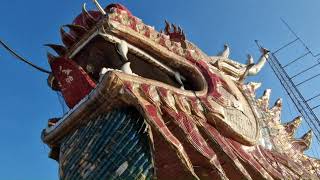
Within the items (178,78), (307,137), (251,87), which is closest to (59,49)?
(178,78)

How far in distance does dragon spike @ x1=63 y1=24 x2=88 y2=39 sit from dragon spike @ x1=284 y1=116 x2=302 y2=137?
5.67 m

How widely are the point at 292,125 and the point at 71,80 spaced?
20.1 ft

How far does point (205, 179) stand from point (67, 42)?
307cm

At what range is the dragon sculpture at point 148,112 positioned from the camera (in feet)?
23.0

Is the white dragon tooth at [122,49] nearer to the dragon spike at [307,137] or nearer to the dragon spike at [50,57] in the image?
the dragon spike at [50,57]

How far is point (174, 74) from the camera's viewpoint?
920cm

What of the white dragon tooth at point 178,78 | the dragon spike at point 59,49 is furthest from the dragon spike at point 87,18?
the white dragon tooth at point 178,78

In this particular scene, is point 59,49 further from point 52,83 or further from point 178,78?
point 178,78

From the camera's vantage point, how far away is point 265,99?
39.4ft

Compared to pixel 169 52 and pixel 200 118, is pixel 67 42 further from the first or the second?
pixel 200 118

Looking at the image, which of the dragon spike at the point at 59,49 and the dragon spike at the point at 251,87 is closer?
the dragon spike at the point at 59,49

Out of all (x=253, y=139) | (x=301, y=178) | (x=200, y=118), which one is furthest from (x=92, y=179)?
(x=301, y=178)

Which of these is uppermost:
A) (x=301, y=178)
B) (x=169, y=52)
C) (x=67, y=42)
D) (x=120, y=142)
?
(x=67, y=42)

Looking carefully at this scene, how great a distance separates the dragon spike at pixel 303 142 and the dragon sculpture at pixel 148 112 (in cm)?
126
